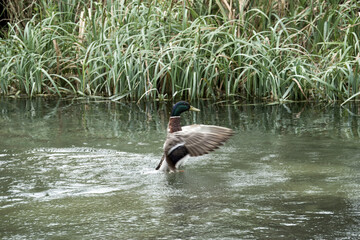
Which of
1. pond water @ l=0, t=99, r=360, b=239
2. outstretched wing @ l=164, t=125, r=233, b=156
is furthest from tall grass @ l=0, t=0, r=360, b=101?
outstretched wing @ l=164, t=125, r=233, b=156

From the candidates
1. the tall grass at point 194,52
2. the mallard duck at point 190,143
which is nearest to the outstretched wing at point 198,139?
the mallard duck at point 190,143

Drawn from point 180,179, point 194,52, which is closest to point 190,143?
point 180,179

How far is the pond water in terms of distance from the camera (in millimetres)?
3725

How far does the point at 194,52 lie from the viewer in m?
8.80

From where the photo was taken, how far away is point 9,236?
3.62 m

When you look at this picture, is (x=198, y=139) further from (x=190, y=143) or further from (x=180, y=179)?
(x=180, y=179)

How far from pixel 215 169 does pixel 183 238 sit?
5.91 ft

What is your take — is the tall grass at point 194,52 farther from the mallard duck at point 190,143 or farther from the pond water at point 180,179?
the mallard duck at point 190,143

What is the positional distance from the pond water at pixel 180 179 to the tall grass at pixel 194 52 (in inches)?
27.6

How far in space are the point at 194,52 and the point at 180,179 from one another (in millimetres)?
4024

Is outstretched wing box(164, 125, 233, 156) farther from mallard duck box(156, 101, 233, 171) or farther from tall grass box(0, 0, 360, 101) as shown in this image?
tall grass box(0, 0, 360, 101)

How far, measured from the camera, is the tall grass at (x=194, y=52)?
8727 millimetres

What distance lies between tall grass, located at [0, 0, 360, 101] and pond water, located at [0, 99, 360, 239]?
0.70 metres

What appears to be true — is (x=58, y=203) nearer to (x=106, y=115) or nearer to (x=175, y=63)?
(x=106, y=115)
